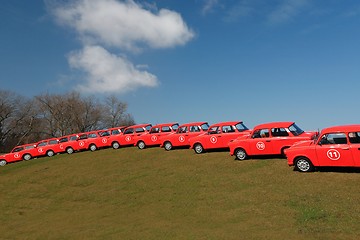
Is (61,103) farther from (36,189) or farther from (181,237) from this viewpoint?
(181,237)

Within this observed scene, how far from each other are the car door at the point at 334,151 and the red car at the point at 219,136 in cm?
599

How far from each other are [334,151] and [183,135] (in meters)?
10.8

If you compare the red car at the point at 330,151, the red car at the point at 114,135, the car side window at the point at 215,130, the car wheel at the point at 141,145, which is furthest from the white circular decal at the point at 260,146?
the red car at the point at 114,135

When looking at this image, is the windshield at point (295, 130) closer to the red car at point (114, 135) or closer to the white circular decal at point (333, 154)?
the white circular decal at point (333, 154)

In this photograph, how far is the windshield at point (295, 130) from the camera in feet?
49.3

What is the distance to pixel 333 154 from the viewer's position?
12008 mm

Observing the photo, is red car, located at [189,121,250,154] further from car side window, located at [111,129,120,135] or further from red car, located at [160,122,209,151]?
car side window, located at [111,129,120,135]

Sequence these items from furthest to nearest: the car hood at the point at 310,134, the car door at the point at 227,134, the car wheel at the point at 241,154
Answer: the car door at the point at 227,134
the car wheel at the point at 241,154
the car hood at the point at 310,134

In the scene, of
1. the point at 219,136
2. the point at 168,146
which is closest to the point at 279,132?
the point at 219,136

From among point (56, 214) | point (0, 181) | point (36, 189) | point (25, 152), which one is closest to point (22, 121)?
point (25, 152)

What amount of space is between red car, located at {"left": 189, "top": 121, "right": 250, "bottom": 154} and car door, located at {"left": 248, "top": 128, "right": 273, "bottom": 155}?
7.82 ft

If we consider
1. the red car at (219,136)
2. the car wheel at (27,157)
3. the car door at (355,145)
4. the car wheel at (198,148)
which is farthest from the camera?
the car wheel at (27,157)

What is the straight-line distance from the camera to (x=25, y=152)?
27625 millimetres

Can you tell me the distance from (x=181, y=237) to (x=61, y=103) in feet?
220
